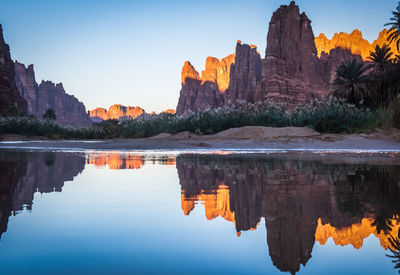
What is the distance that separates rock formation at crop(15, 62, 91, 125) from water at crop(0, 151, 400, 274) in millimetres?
140886

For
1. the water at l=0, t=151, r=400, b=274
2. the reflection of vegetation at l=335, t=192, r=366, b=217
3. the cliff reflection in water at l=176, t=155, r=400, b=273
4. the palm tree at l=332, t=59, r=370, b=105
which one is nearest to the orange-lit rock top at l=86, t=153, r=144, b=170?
the cliff reflection in water at l=176, t=155, r=400, b=273

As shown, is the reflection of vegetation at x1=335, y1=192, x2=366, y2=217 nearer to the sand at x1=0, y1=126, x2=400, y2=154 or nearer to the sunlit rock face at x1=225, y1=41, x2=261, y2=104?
the sand at x1=0, y1=126, x2=400, y2=154

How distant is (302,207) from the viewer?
2.89 meters

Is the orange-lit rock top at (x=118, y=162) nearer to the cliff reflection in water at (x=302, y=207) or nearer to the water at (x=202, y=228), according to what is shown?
the cliff reflection in water at (x=302, y=207)

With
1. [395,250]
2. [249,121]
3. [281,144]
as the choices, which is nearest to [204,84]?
[249,121]

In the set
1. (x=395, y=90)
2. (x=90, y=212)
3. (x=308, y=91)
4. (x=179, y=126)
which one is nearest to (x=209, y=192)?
(x=90, y=212)

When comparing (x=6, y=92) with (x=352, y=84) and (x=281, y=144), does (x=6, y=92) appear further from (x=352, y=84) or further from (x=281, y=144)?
(x=281, y=144)

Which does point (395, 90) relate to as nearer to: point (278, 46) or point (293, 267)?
point (293, 267)

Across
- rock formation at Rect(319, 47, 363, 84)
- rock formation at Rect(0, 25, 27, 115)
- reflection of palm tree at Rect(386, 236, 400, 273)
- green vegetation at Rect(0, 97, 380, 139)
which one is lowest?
reflection of palm tree at Rect(386, 236, 400, 273)

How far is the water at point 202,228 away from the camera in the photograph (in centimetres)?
168

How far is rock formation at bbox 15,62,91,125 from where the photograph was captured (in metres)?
146

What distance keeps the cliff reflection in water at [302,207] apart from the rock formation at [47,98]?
462ft

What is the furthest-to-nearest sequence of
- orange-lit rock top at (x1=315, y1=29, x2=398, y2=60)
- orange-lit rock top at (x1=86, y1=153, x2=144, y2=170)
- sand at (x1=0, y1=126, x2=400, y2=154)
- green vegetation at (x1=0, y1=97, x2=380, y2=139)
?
orange-lit rock top at (x1=315, y1=29, x2=398, y2=60)
green vegetation at (x1=0, y1=97, x2=380, y2=139)
sand at (x1=0, y1=126, x2=400, y2=154)
orange-lit rock top at (x1=86, y1=153, x2=144, y2=170)

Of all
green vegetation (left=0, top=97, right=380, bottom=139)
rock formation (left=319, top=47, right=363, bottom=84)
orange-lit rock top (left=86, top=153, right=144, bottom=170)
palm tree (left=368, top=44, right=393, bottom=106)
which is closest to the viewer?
orange-lit rock top (left=86, top=153, right=144, bottom=170)
